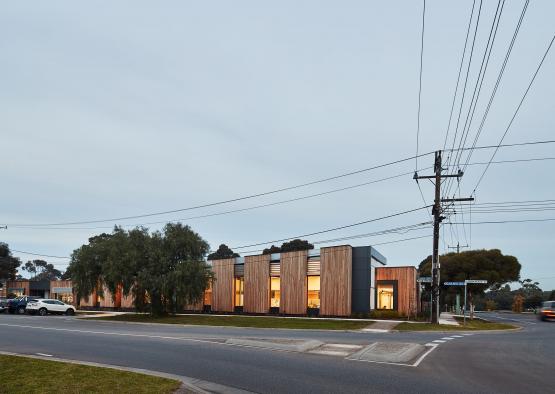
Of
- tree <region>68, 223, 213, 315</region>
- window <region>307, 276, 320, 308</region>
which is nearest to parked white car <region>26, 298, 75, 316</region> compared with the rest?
tree <region>68, 223, 213, 315</region>

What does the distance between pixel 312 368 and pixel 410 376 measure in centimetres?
229

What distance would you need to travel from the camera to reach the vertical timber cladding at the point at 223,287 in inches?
1896

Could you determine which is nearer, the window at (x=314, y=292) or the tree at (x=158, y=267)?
the tree at (x=158, y=267)

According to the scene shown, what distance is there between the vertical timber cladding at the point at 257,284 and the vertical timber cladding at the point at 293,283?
152cm

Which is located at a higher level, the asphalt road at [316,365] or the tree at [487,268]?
the tree at [487,268]

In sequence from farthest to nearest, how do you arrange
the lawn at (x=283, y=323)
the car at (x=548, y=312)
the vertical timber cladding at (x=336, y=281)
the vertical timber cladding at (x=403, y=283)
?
1. the car at (x=548, y=312)
2. the vertical timber cladding at (x=403, y=283)
3. the vertical timber cladding at (x=336, y=281)
4. the lawn at (x=283, y=323)

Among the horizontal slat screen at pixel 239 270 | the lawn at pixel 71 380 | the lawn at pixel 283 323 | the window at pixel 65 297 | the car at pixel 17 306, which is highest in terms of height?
the horizontal slat screen at pixel 239 270

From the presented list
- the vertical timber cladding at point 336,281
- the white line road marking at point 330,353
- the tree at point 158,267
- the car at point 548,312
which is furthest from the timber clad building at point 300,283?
the white line road marking at point 330,353

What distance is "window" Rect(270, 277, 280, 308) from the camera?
45.5 m

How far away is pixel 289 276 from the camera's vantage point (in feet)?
145

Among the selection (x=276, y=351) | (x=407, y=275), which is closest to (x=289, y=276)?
(x=407, y=275)

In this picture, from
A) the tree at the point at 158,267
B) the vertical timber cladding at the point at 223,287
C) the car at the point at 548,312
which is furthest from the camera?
the vertical timber cladding at the point at 223,287

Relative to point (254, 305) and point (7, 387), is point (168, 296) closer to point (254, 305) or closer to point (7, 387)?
point (254, 305)

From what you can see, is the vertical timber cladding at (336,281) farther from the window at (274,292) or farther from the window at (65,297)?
the window at (65,297)
